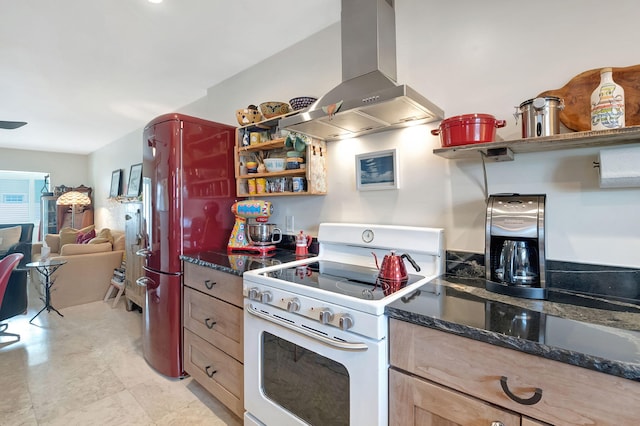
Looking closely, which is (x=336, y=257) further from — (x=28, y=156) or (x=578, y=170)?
(x=28, y=156)

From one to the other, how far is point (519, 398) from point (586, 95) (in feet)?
3.58

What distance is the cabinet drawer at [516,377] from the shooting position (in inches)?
27.0

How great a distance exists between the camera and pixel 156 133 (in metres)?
2.15

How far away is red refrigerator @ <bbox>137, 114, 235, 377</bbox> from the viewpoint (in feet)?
6.79

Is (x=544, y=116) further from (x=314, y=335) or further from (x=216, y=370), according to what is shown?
(x=216, y=370)

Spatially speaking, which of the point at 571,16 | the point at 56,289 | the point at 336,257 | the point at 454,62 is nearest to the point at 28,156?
the point at 56,289

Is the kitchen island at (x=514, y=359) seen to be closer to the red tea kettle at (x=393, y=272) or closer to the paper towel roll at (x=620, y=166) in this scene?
the red tea kettle at (x=393, y=272)

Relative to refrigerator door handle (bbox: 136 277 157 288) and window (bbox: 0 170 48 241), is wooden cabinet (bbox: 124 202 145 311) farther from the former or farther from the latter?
window (bbox: 0 170 48 241)

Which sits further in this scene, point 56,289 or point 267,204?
point 56,289

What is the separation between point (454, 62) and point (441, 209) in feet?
2.32

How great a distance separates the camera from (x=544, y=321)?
89cm

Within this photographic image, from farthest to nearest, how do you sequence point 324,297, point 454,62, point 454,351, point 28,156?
point 28,156, point 454,62, point 324,297, point 454,351

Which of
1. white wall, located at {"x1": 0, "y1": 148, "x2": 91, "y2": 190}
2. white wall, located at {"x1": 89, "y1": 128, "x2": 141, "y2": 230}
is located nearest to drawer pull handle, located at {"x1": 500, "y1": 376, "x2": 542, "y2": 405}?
white wall, located at {"x1": 89, "y1": 128, "x2": 141, "y2": 230}

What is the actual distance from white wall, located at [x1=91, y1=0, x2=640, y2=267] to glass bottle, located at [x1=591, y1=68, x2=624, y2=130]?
0.18 meters
